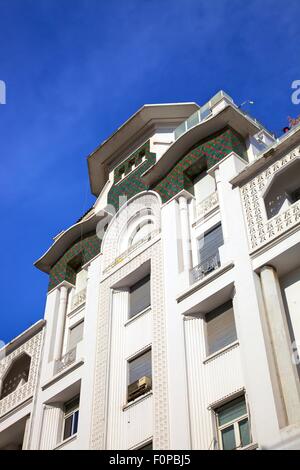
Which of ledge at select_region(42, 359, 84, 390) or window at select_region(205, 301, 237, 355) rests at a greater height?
ledge at select_region(42, 359, 84, 390)

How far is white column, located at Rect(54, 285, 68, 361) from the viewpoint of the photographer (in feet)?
61.3

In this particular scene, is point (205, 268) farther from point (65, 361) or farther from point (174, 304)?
point (65, 361)

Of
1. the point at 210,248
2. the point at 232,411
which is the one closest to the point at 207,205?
the point at 210,248

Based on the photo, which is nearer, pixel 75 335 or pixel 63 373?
pixel 63 373

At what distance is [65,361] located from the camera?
1820 cm

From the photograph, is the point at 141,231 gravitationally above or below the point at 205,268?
above

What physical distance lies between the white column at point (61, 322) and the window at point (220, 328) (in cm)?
550

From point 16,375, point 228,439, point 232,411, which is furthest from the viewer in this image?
point 16,375

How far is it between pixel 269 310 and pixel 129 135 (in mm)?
10469

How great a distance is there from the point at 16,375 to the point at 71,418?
402 centimetres

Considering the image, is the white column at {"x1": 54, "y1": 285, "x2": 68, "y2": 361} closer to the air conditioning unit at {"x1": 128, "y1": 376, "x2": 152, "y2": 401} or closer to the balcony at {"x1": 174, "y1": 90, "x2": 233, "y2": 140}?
the air conditioning unit at {"x1": 128, "y1": 376, "x2": 152, "y2": 401}

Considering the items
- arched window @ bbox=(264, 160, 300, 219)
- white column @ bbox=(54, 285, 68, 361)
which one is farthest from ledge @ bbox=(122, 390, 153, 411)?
arched window @ bbox=(264, 160, 300, 219)

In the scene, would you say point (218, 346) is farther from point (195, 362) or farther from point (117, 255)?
point (117, 255)

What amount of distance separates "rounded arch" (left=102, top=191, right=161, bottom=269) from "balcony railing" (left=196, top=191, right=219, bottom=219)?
59.9 inches
